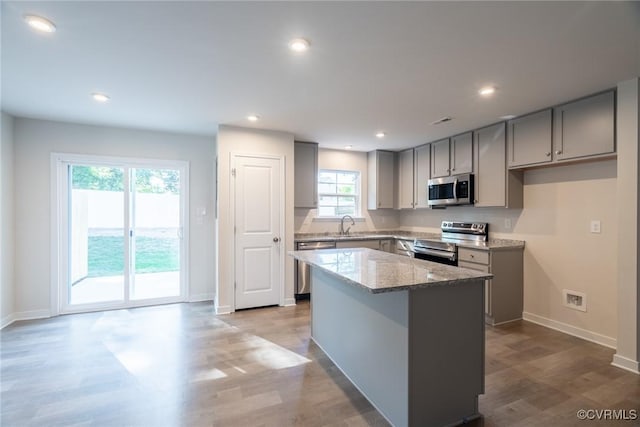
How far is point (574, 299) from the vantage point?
10.6 ft

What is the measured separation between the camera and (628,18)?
67.9 inches

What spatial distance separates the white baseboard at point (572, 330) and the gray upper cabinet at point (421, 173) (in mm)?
2046

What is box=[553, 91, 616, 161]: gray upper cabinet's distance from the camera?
2.70 metres

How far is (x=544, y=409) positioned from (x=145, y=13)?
3.49 meters

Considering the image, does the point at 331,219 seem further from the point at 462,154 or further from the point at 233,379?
the point at 233,379

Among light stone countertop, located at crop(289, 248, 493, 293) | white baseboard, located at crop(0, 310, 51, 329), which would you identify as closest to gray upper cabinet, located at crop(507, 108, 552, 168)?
light stone countertop, located at crop(289, 248, 493, 293)

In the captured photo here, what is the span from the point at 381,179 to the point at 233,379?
13.3ft

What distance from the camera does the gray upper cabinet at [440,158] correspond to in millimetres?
4453

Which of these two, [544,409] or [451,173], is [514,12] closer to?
[544,409]

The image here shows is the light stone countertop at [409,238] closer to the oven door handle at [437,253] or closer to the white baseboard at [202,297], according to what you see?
the oven door handle at [437,253]

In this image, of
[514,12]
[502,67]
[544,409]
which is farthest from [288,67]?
[544,409]

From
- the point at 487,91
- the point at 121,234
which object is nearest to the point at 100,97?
the point at 121,234

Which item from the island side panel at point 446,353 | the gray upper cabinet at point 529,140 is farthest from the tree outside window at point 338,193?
the island side panel at point 446,353

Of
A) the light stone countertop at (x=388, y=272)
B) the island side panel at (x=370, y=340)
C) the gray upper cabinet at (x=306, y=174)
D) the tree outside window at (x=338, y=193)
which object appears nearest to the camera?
the light stone countertop at (x=388, y=272)
